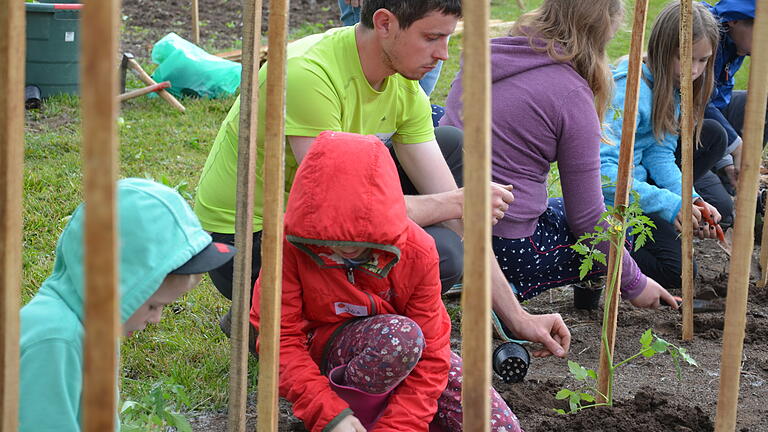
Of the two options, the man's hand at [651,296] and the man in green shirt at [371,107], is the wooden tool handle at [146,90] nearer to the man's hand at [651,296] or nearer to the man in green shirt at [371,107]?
the man in green shirt at [371,107]

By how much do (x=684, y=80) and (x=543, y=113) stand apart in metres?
0.44

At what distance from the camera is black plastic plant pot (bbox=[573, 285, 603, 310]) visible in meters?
3.02

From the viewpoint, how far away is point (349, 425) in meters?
1.87

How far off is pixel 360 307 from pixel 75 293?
77 centimetres

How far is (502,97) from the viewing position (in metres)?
2.65

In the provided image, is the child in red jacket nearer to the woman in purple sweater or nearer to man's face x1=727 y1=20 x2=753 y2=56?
the woman in purple sweater

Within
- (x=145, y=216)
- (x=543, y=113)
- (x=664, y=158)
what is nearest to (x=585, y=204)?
(x=543, y=113)

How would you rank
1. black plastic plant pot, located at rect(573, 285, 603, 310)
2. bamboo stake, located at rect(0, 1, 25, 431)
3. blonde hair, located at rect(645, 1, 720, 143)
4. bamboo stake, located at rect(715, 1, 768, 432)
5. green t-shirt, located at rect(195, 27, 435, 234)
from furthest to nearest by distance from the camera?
blonde hair, located at rect(645, 1, 720, 143)
black plastic plant pot, located at rect(573, 285, 603, 310)
green t-shirt, located at rect(195, 27, 435, 234)
bamboo stake, located at rect(715, 1, 768, 432)
bamboo stake, located at rect(0, 1, 25, 431)

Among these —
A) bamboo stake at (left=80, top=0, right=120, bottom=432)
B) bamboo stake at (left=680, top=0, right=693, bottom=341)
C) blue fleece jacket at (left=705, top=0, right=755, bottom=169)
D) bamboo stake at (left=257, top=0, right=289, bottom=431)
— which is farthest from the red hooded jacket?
blue fleece jacket at (left=705, top=0, right=755, bottom=169)

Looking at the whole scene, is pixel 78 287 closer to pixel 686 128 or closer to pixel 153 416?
pixel 153 416

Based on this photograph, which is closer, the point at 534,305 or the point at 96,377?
the point at 96,377

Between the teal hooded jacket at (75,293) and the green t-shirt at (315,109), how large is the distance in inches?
28.2

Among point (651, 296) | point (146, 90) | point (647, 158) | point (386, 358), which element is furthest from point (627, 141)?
point (146, 90)

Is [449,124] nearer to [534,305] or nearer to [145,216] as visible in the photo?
[534,305]
